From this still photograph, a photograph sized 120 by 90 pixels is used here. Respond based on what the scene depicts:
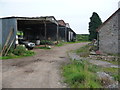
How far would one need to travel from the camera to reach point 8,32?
53.8ft

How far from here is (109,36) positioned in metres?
15.3

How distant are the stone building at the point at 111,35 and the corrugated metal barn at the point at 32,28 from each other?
28.5ft

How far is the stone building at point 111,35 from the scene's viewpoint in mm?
14547

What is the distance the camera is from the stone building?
47.7ft

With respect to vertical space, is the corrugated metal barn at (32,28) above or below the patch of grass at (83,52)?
above

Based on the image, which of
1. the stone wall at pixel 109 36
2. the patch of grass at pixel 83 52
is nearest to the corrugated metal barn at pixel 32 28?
the patch of grass at pixel 83 52

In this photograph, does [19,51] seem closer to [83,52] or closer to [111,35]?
[83,52]

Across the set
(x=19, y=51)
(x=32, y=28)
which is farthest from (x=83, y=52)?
(x=32, y=28)

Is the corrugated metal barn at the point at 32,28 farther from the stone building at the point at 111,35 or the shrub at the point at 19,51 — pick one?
the stone building at the point at 111,35

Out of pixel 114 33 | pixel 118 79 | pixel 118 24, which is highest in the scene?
pixel 118 24

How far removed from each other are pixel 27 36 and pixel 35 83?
2305 centimetres

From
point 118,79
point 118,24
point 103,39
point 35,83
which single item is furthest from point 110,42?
point 35,83

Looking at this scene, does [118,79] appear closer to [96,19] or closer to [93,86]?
[93,86]

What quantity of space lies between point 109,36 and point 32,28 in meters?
19.1
